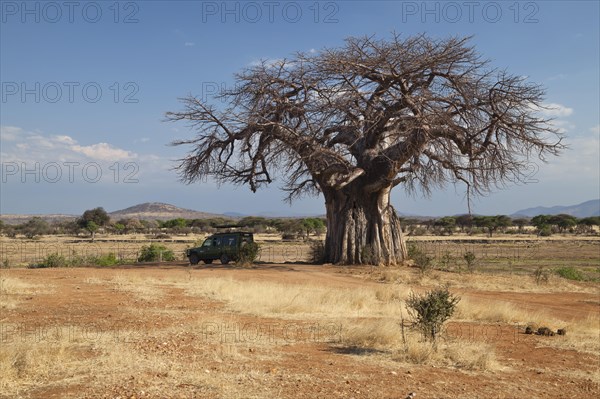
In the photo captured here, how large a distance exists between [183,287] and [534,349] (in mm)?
12116

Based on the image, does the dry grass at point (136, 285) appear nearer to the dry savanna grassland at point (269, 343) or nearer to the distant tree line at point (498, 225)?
the dry savanna grassland at point (269, 343)

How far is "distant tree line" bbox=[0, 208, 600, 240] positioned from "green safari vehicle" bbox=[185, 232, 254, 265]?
4453 centimetres

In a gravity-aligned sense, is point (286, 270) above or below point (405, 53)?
below

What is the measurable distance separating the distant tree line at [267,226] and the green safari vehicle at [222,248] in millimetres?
44533

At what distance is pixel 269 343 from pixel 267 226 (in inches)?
3542

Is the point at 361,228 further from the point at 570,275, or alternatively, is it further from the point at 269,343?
the point at 269,343

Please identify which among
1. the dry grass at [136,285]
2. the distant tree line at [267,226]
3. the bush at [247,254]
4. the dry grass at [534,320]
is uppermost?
the distant tree line at [267,226]

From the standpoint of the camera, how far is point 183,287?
2006 cm

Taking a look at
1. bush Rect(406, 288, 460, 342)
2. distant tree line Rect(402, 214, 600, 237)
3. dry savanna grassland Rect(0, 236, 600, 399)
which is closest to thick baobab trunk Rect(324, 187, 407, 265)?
dry savanna grassland Rect(0, 236, 600, 399)

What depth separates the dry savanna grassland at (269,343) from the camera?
8.16 metres

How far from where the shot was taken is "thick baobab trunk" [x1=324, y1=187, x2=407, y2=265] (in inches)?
1168

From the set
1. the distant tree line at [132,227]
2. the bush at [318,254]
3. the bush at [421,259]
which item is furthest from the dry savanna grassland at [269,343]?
the distant tree line at [132,227]

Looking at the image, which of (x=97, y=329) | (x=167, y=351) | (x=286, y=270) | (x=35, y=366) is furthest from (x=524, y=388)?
(x=286, y=270)

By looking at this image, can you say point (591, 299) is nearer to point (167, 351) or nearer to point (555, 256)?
point (167, 351)
